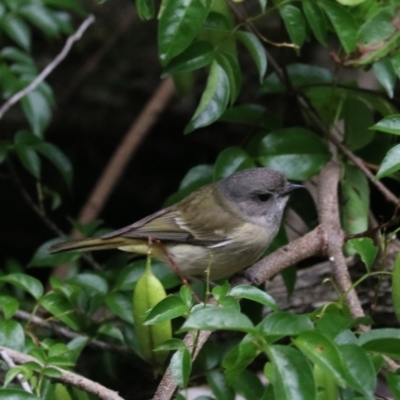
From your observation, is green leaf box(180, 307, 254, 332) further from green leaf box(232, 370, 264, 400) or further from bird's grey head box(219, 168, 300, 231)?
bird's grey head box(219, 168, 300, 231)

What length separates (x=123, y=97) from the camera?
16.4 ft

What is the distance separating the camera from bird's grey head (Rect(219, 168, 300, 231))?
315 centimetres

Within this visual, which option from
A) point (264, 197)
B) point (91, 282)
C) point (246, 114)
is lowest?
point (91, 282)

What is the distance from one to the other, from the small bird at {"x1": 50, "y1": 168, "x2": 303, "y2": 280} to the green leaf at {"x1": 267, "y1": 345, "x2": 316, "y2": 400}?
159 cm

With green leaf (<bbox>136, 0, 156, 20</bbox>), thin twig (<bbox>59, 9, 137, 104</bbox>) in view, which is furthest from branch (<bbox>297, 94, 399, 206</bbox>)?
thin twig (<bbox>59, 9, 137, 104</bbox>)

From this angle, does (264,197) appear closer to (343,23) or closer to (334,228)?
(334,228)

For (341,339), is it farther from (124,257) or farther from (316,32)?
(124,257)

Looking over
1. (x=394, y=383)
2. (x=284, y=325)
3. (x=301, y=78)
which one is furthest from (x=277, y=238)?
(x=284, y=325)

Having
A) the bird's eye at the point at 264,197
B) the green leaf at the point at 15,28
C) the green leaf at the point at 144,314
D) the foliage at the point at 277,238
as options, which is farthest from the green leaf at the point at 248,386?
the green leaf at the point at 15,28

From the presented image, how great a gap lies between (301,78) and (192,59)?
706 millimetres

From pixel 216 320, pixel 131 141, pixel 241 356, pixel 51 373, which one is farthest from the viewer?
pixel 131 141

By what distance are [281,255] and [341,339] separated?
1.02 metres

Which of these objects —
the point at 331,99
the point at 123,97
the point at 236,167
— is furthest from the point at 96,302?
the point at 123,97

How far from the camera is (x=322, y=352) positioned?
1549 millimetres
